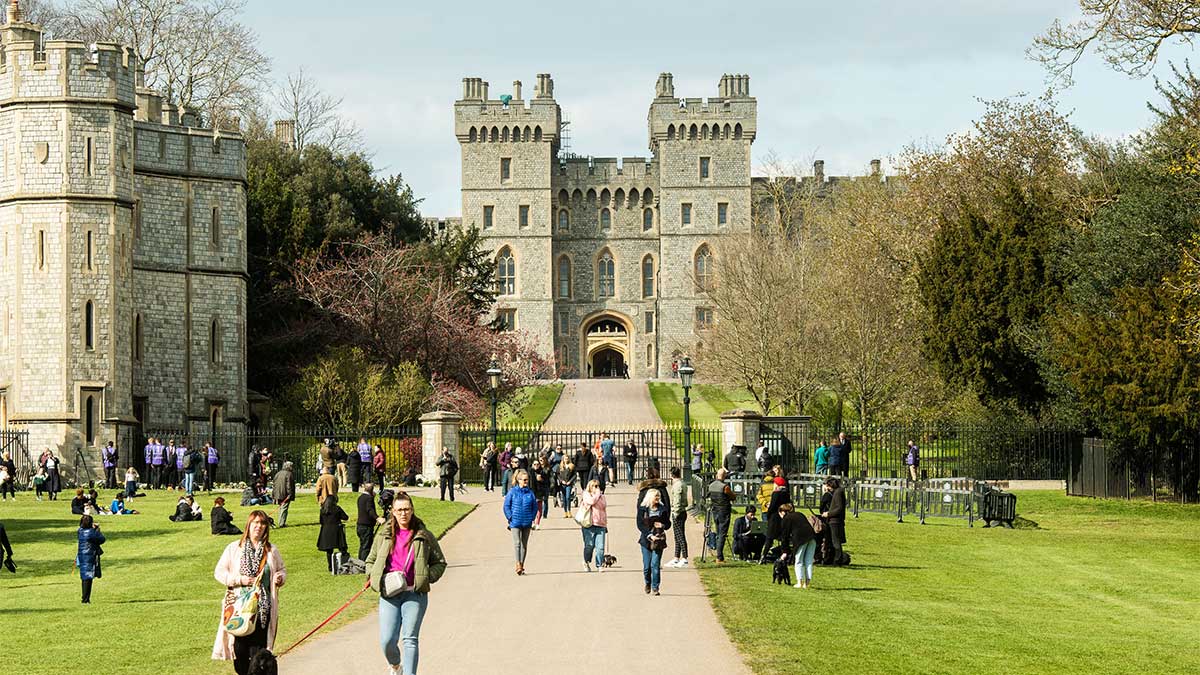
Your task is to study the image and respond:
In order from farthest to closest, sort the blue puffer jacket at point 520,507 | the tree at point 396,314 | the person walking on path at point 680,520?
the tree at point 396,314, the person walking on path at point 680,520, the blue puffer jacket at point 520,507

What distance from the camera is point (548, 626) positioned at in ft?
54.2

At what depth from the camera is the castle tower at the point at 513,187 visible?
99625 mm

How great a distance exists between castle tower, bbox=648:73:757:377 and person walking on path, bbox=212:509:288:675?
85643mm

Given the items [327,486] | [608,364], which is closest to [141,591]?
[327,486]

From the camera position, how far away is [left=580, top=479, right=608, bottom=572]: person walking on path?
68.8 feet

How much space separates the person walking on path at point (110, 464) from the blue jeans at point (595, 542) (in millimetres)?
19821

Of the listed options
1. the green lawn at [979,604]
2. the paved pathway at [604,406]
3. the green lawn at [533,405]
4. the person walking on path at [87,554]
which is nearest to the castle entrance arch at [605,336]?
the paved pathway at [604,406]

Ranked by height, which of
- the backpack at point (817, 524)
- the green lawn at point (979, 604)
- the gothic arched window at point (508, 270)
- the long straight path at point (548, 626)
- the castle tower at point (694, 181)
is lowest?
the green lawn at point (979, 604)

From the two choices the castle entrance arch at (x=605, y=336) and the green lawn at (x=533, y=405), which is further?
the castle entrance arch at (x=605, y=336)

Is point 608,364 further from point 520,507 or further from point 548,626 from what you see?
point 548,626

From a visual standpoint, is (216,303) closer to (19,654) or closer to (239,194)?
(239,194)

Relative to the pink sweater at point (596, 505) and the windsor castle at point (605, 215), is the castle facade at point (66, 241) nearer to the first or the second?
the pink sweater at point (596, 505)

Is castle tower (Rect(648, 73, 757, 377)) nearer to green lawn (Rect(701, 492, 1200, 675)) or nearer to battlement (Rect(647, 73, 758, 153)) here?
battlement (Rect(647, 73, 758, 153))

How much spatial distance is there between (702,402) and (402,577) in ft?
209
